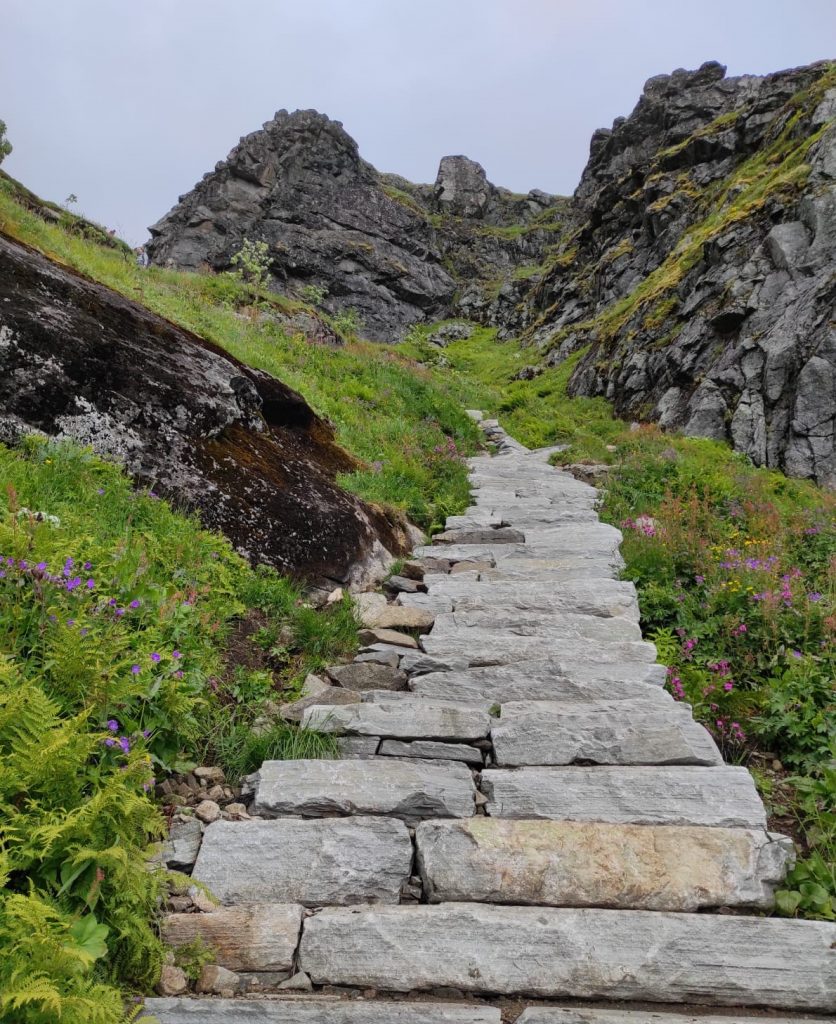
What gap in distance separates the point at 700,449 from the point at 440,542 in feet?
26.1

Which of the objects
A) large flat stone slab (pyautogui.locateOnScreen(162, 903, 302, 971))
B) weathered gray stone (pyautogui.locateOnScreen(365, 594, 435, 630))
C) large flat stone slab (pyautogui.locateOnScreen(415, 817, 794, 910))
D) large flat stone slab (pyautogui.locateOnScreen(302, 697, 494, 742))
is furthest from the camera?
weathered gray stone (pyautogui.locateOnScreen(365, 594, 435, 630))

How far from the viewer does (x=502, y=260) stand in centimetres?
7194

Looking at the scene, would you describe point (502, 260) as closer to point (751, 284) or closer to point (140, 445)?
point (751, 284)

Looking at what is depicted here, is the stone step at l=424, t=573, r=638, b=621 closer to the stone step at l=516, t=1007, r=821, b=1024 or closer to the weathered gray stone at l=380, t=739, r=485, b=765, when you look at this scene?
the weathered gray stone at l=380, t=739, r=485, b=765

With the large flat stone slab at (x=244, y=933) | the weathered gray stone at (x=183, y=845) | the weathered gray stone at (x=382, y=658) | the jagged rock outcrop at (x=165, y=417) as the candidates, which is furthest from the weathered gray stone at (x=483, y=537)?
the large flat stone slab at (x=244, y=933)

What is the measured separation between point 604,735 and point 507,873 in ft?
4.23

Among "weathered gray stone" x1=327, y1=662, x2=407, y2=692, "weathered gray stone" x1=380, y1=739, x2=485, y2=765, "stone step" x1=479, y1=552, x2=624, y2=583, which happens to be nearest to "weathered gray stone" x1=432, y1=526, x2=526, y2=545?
"stone step" x1=479, y1=552, x2=624, y2=583

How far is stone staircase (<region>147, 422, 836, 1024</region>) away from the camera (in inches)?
100

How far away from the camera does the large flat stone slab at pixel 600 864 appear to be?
9.60ft

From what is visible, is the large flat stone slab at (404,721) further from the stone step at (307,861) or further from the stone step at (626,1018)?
the stone step at (626,1018)

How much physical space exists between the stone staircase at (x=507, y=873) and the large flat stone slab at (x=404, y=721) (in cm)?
1

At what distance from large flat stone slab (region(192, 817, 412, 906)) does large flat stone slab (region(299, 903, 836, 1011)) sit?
6.6 inches

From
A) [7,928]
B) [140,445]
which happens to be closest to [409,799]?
[7,928]

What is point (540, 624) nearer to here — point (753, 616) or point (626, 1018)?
point (753, 616)
